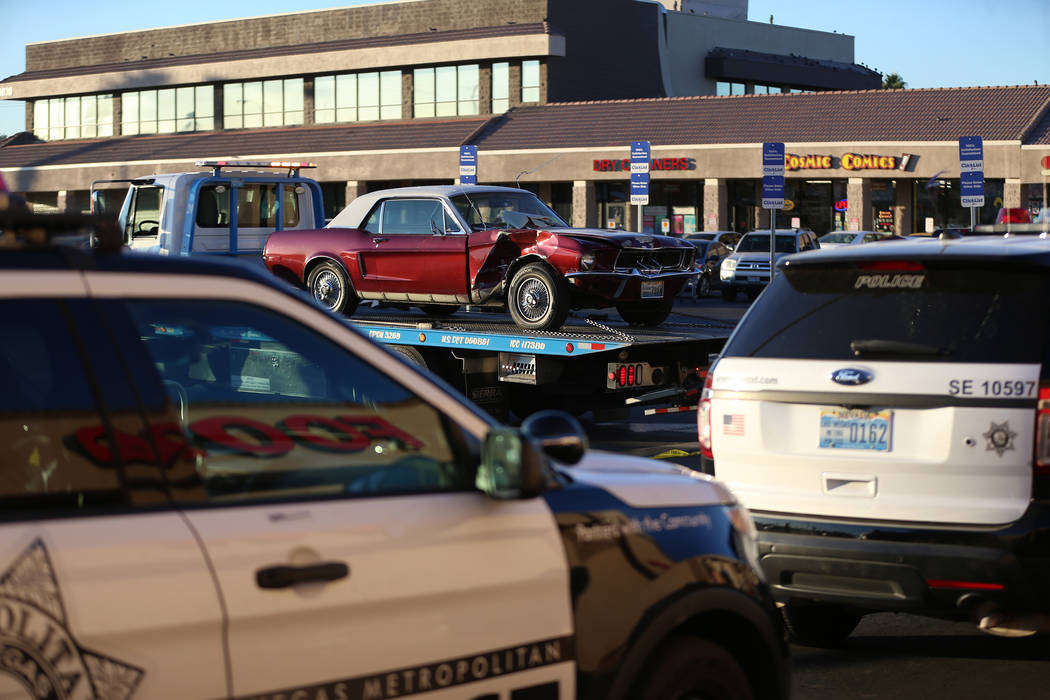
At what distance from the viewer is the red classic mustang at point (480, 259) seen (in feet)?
44.7

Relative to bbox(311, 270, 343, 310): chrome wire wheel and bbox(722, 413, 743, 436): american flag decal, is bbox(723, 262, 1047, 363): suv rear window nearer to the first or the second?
bbox(722, 413, 743, 436): american flag decal

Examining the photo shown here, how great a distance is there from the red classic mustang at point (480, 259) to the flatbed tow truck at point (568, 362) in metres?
0.45

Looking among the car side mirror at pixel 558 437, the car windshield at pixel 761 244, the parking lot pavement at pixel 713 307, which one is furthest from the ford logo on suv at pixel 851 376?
the car windshield at pixel 761 244

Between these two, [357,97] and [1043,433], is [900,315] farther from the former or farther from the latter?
[357,97]

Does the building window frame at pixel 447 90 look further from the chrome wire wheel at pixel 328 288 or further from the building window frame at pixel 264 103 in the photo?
the chrome wire wheel at pixel 328 288

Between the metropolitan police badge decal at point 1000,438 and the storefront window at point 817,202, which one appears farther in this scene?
the storefront window at point 817,202

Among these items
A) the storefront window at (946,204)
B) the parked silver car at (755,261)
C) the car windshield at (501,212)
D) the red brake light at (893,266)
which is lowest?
the red brake light at (893,266)

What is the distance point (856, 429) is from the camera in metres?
5.82

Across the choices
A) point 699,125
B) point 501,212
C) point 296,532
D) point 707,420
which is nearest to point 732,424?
point 707,420

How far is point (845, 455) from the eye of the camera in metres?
5.82

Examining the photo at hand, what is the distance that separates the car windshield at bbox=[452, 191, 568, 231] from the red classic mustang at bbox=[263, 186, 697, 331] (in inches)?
0.5

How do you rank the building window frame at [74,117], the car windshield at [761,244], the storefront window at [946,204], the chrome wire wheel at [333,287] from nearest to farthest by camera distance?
the chrome wire wheel at [333,287] → the car windshield at [761,244] → the storefront window at [946,204] → the building window frame at [74,117]

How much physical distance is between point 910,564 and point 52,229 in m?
3.78

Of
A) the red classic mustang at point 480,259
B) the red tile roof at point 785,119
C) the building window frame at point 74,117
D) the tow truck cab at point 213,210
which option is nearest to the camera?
the red classic mustang at point 480,259
